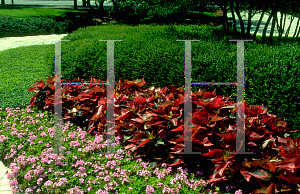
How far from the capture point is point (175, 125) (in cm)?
309

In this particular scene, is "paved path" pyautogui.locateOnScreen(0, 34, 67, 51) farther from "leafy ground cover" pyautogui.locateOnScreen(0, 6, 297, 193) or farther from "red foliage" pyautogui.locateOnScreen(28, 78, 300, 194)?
"red foliage" pyautogui.locateOnScreen(28, 78, 300, 194)

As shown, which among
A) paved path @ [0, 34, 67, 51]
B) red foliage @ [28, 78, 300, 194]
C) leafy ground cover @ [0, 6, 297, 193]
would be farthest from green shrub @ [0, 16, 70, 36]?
red foliage @ [28, 78, 300, 194]

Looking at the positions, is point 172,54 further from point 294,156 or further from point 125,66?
point 294,156

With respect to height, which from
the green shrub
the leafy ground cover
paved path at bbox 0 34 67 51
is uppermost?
the green shrub

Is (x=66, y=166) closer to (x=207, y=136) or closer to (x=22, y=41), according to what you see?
(x=207, y=136)

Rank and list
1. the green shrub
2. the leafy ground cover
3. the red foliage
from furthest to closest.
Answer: the green shrub, the leafy ground cover, the red foliage

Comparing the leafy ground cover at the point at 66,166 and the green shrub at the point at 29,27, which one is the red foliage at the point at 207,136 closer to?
the leafy ground cover at the point at 66,166

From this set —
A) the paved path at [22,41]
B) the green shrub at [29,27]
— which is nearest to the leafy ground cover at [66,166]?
the paved path at [22,41]

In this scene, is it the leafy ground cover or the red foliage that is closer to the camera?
the red foliage

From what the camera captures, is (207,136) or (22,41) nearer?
(207,136)

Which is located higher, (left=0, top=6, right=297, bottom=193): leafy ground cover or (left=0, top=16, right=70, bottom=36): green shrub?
(left=0, top=16, right=70, bottom=36): green shrub

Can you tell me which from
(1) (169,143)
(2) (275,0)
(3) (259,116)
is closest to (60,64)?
(1) (169,143)

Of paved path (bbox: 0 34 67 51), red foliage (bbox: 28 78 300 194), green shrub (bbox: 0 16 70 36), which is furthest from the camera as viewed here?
green shrub (bbox: 0 16 70 36)

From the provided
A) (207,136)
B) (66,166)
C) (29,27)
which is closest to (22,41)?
(29,27)
